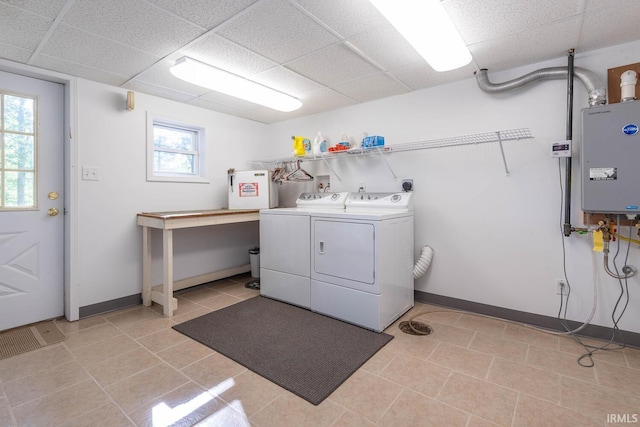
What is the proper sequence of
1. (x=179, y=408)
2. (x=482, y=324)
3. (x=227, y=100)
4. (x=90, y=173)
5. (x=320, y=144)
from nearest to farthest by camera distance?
1. (x=179, y=408)
2. (x=482, y=324)
3. (x=90, y=173)
4. (x=227, y=100)
5. (x=320, y=144)

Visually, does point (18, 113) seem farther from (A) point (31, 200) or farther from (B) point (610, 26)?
(B) point (610, 26)

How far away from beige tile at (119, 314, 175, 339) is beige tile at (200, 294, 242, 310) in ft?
1.37

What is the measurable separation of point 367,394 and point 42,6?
113 inches

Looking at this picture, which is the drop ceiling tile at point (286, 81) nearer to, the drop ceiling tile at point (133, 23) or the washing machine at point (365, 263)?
the drop ceiling tile at point (133, 23)

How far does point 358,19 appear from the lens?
5.79 ft

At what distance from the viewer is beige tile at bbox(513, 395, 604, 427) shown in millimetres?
1365

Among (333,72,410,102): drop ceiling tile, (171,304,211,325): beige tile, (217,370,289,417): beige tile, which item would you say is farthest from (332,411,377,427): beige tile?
(333,72,410,102): drop ceiling tile

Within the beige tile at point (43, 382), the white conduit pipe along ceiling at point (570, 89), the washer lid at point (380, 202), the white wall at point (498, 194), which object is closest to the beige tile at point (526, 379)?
the white conduit pipe along ceiling at point (570, 89)

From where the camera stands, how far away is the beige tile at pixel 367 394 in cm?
148

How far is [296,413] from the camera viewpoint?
4.77 ft

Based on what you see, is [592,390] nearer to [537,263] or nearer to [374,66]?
[537,263]

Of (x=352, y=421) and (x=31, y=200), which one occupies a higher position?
(x=31, y=200)

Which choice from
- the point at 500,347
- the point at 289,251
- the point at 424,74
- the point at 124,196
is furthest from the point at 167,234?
the point at 500,347

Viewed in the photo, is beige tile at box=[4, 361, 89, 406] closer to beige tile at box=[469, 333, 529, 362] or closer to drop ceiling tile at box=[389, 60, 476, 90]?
beige tile at box=[469, 333, 529, 362]
